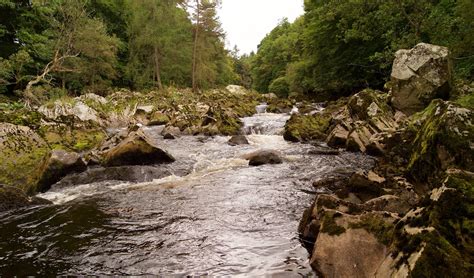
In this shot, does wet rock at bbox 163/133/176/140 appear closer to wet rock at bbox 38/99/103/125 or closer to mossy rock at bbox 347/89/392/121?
wet rock at bbox 38/99/103/125

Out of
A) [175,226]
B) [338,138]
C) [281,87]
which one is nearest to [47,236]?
[175,226]

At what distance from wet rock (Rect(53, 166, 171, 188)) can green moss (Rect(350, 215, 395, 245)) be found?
586cm

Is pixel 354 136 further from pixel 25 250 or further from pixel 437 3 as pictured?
pixel 437 3

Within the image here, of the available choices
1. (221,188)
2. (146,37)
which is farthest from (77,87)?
(221,188)

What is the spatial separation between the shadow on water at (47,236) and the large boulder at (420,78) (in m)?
11.6

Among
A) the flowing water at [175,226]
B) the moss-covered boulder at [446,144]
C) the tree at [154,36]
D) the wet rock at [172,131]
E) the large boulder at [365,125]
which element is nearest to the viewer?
the flowing water at [175,226]

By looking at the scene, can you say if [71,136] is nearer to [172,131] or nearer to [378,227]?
[172,131]

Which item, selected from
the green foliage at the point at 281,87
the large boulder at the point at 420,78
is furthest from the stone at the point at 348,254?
the green foliage at the point at 281,87

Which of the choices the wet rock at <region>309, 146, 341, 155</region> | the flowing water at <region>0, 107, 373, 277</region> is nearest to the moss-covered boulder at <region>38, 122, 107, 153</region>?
the flowing water at <region>0, 107, 373, 277</region>

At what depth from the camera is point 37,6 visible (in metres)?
23.0

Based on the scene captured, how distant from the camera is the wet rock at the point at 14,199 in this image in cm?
678

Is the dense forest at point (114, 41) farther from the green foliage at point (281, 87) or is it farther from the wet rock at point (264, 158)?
the wet rock at point (264, 158)

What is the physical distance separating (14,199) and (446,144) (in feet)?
26.4

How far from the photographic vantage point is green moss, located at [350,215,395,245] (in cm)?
380
